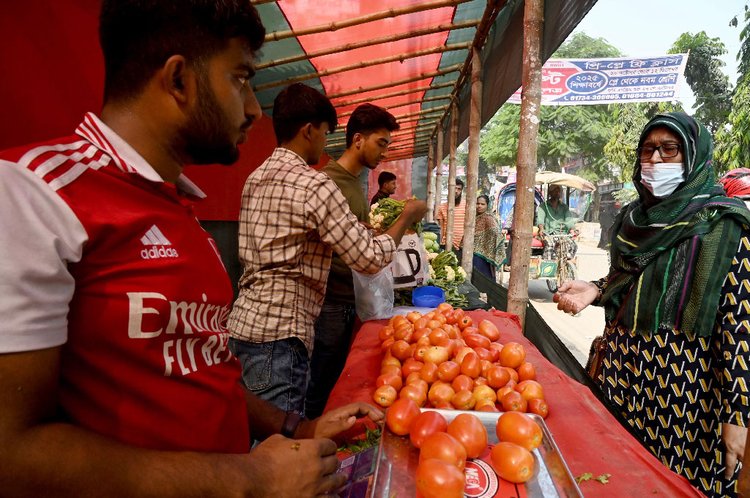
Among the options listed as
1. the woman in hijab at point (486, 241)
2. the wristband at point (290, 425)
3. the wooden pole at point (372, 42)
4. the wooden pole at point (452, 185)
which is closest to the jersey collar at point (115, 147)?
the wristband at point (290, 425)

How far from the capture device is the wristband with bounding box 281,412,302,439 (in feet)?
4.76

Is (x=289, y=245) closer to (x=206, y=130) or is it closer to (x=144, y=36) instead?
(x=206, y=130)

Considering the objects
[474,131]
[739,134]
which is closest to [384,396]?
[474,131]

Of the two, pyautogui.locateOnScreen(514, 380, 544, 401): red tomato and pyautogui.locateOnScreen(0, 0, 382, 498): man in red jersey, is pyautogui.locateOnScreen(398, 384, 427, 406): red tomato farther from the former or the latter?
pyautogui.locateOnScreen(0, 0, 382, 498): man in red jersey

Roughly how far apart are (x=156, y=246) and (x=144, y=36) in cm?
49

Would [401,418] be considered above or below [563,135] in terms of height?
below

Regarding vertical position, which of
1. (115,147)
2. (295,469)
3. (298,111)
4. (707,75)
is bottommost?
(295,469)

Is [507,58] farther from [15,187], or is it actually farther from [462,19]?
[15,187]

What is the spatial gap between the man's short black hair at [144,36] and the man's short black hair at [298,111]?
1.33 m

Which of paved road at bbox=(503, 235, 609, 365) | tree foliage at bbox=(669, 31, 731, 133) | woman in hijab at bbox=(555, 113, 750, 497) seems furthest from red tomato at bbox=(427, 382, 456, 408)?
tree foliage at bbox=(669, 31, 731, 133)

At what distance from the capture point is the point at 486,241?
902 cm

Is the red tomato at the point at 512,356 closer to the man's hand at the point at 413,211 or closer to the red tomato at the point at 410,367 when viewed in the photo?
the red tomato at the point at 410,367

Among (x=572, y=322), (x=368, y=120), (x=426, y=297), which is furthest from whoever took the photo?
(x=572, y=322)

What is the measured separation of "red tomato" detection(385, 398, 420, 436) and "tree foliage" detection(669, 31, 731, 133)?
1156 inches
